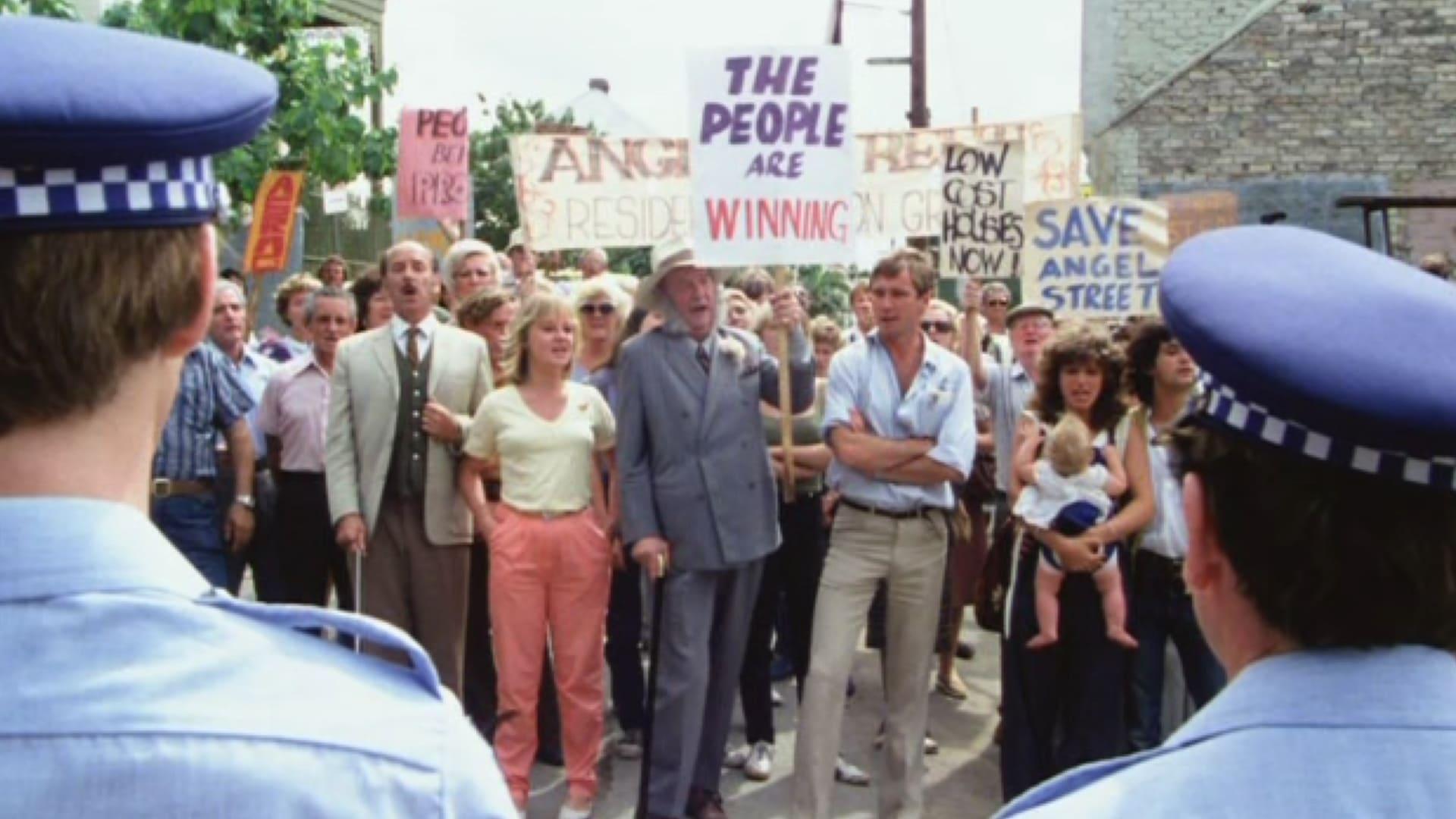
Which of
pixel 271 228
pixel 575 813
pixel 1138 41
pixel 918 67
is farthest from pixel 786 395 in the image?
pixel 1138 41

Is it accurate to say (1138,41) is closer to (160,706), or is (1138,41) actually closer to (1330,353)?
(1330,353)

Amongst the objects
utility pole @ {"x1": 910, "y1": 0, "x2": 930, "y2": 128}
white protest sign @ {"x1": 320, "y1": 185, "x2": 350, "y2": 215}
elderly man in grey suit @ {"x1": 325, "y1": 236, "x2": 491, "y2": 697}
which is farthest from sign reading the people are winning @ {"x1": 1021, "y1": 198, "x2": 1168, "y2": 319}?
utility pole @ {"x1": 910, "y1": 0, "x2": 930, "y2": 128}

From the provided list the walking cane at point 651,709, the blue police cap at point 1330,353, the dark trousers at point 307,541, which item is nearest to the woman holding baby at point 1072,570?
the walking cane at point 651,709

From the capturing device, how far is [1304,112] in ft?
84.6

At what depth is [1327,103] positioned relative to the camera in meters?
25.8

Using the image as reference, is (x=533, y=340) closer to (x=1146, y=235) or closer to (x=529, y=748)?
(x=529, y=748)

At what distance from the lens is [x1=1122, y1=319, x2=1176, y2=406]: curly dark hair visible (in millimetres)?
6398

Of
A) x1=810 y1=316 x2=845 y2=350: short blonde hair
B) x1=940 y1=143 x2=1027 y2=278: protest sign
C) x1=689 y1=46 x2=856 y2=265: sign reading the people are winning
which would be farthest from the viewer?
x1=940 y1=143 x2=1027 y2=278: protest sign

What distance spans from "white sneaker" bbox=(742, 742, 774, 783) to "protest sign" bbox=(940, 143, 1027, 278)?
3.76m

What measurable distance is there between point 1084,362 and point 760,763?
2231 mm

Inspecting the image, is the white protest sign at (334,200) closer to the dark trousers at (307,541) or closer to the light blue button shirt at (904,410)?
the dark trousers at (307,541)

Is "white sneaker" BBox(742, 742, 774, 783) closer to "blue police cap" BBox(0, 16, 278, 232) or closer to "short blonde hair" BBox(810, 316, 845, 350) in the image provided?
"short blonde hair" BBox(810, 316, 845, 350)

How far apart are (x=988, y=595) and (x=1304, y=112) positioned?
67.0 ft

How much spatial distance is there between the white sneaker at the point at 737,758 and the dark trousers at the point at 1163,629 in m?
1.74
